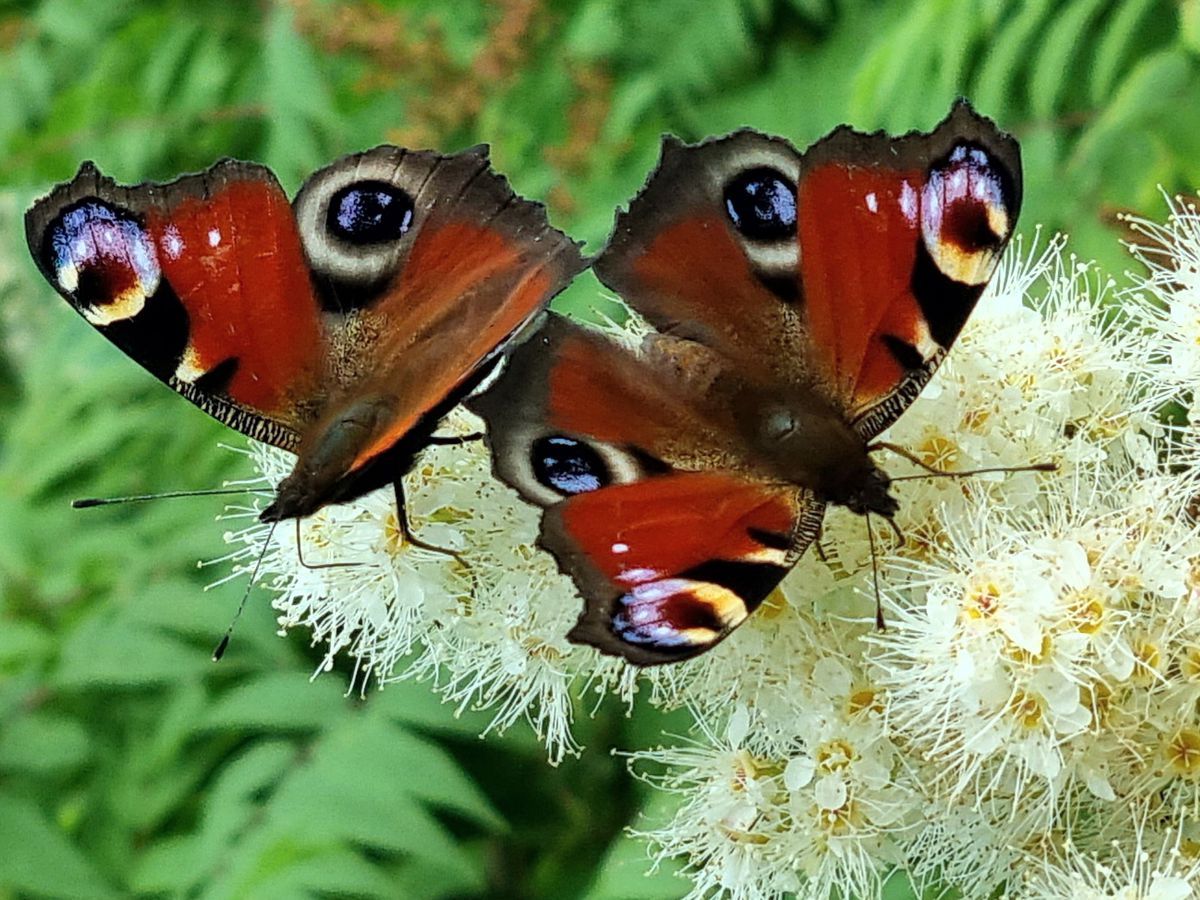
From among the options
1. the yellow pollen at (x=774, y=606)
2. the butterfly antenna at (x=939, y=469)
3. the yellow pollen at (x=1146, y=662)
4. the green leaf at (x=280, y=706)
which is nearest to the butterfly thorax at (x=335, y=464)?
the yellow pollen at (x=774, y=606)

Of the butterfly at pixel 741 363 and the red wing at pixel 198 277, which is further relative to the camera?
the red wing at pixel 198 277

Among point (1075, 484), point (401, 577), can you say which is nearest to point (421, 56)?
point (401, 577)

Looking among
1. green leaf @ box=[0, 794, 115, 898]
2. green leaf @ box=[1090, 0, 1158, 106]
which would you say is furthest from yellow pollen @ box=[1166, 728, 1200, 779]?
green leaf @ box=[0, 794, 115, 898]

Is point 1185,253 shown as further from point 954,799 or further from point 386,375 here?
point 386,375

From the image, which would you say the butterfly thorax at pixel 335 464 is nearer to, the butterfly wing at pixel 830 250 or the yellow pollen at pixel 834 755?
the butterfly wing at pixel 830 250

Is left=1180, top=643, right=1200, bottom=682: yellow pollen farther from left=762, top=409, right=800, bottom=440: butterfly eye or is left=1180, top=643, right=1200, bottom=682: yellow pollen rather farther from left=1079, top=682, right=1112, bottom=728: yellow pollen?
left=762, top=409, right=800, bottom=440: butterfly eye

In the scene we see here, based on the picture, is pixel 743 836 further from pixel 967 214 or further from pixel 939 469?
pixel 967 214

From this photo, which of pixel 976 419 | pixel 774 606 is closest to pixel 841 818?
pixel 774 606
